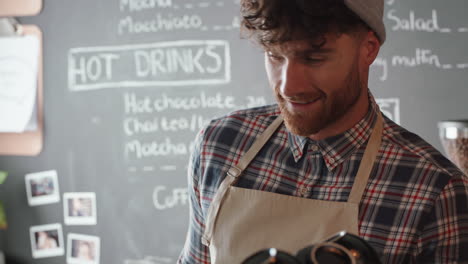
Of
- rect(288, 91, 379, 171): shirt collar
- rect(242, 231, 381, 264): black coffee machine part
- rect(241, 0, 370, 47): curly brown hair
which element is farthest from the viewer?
rect(288, 91, 379, 171): shirt collar

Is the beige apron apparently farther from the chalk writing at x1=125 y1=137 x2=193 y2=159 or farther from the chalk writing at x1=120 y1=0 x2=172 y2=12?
the chalk writing at x1=120 y1=0 x2=172 y2=12

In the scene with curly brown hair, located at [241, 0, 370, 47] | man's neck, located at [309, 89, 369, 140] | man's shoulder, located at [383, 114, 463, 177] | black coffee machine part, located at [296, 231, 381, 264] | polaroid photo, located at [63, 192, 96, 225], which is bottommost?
polaroid photo, located at [63, 192, 96, 225]

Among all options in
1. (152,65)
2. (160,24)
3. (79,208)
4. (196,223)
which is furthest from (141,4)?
(196,223)

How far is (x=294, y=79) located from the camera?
95 cm

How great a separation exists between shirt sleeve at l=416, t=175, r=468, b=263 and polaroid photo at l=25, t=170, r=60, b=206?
1.86 meters

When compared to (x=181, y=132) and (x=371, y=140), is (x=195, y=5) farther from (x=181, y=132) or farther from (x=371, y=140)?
(x=371, y=140)

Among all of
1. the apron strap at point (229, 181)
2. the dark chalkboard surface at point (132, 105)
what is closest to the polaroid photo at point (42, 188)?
the dark chalkboard surface at point (132, 105)

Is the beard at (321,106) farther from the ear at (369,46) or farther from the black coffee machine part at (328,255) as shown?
the black coffee machine part at (328,255)

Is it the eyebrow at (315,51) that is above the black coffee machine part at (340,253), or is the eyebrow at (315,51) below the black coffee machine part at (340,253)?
above

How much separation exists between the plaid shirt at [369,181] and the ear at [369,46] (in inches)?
4.1

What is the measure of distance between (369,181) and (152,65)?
147 centimetres

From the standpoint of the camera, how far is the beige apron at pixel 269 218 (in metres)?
1.00

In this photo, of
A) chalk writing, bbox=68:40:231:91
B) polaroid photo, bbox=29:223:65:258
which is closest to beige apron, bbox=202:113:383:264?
chalk writing, bbox=68:40:231:91

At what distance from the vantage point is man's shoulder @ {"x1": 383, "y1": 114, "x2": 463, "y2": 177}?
977mm
